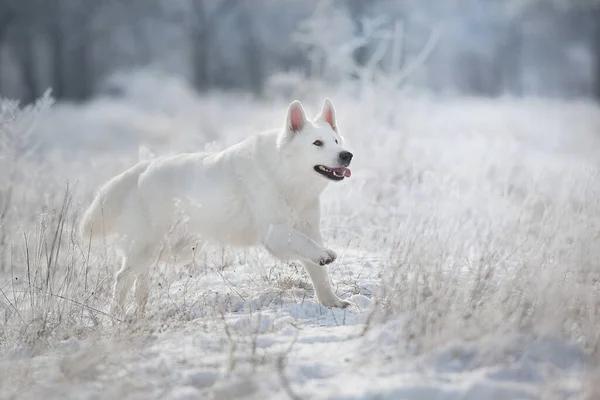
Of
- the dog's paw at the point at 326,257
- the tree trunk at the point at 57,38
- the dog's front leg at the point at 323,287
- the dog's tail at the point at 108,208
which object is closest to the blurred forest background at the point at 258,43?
the tree trunk at the point at 57,38

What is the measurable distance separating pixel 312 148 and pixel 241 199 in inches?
23.3

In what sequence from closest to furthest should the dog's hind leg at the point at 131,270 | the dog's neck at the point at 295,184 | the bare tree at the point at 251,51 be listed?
the dog's neck at the point at 295,184 → the dog's hind leg at the point at 131,270 → the bare tree at the point at 251,51

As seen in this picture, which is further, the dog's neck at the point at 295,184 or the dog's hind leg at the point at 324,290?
the dog's neck at the point at 295,184

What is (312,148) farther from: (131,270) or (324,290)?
(131,270)

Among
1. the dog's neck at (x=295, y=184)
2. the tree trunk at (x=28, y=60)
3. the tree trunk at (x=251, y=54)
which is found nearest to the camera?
the dog's neck at (x=295, y=184)

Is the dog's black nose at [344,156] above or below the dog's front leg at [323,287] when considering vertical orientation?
above

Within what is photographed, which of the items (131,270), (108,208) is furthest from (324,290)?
(108,208)

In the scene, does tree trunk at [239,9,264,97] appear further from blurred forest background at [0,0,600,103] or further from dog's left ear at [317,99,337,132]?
dog's left ear at [317,99,337,132]

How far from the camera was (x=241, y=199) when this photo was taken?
488cm

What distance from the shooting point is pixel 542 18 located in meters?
33.2

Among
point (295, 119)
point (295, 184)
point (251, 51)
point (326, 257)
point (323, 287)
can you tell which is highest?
point (251, 51)

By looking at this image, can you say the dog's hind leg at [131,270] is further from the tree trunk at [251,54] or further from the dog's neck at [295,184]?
the tree trunk at [251,54]

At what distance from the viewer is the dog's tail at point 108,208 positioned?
5.25 meters

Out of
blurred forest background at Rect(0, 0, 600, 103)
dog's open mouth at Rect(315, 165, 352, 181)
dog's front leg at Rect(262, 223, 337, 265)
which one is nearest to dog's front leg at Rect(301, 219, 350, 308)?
dog's front leg at Rect(262, 223, 337, 265)
